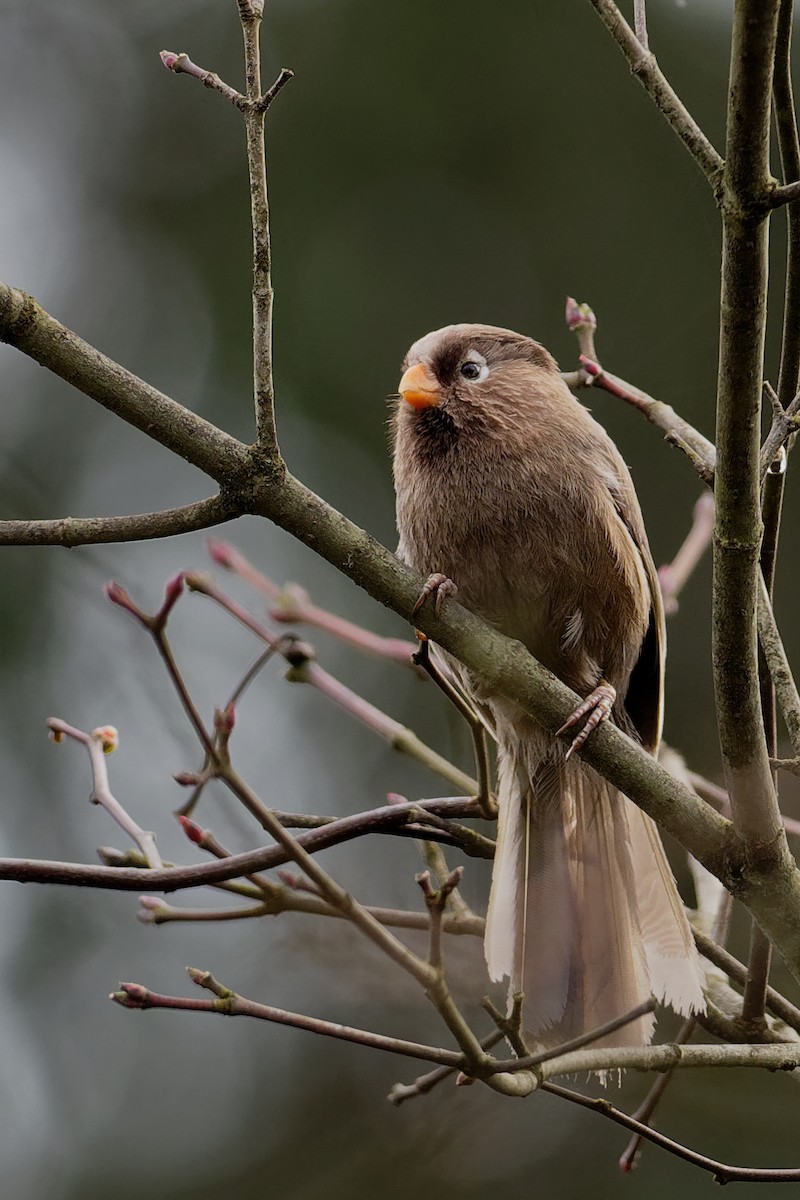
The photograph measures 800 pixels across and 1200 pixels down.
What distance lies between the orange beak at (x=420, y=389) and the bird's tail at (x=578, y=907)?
931 mm

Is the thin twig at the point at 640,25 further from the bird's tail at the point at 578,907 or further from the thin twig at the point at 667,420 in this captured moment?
the bird's tail at the point at 578,907

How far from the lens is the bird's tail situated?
284cm

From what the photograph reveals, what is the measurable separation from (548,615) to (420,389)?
68 centimetres

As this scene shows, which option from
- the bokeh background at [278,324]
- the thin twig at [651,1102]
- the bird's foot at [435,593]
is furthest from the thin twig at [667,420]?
the bokeh background at [278,324]

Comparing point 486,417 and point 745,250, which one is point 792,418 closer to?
point 745,250

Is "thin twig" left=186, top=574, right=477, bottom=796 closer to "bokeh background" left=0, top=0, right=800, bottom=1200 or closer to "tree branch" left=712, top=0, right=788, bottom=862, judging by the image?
"tree branch" left=712, top=0, right=788, bottom=862

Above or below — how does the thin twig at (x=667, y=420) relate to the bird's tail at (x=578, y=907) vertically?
above

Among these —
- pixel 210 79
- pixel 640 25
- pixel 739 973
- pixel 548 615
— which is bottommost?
pixel 739 973

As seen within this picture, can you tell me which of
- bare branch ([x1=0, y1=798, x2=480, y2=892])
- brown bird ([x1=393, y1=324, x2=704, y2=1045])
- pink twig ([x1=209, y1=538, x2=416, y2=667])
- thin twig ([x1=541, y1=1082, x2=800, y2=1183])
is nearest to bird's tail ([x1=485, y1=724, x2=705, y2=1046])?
brown bird ([x1=393, y1=324, x2=704, y2=1045])

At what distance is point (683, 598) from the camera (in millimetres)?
6672

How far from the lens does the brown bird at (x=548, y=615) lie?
3.03 meters

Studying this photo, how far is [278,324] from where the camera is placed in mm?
7188

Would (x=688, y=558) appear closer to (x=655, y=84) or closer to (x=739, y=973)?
(x=739, y=973)

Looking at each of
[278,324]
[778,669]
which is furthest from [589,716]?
[278,324]
